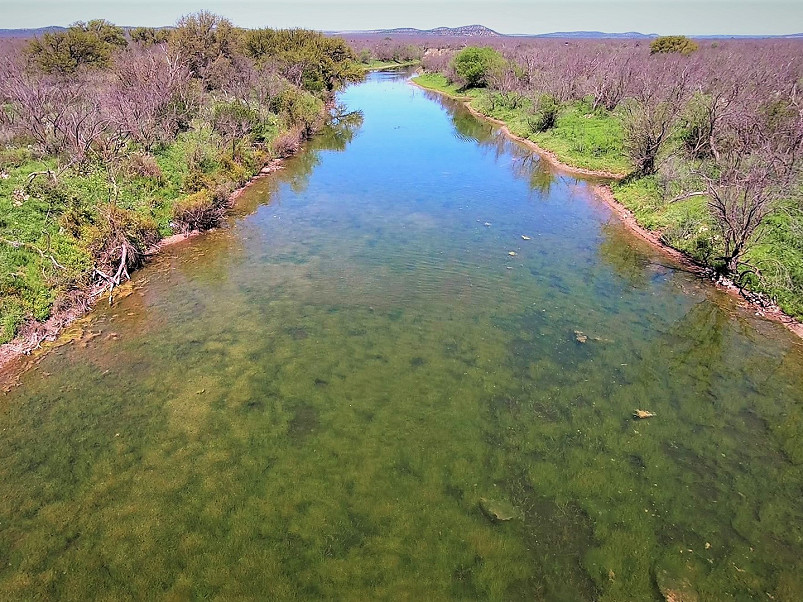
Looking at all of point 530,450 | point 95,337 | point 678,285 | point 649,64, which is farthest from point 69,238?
point 649,64

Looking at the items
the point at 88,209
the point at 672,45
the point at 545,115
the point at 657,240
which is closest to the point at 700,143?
the point at 657,240

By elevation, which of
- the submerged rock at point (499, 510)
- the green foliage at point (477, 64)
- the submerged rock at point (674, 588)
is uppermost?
the green foliage at point (477, 64)

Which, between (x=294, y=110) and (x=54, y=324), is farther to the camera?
(x=294, y=110)

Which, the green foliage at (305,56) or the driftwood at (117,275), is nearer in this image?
the driftwood at (117,275)

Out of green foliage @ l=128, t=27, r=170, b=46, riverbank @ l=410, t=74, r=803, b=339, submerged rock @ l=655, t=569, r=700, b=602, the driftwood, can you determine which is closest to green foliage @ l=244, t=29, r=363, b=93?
green foliage @ l=128, t=27, r=170, b=46

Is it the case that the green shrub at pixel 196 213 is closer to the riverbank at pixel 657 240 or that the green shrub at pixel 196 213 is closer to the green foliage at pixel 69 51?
the riverbank at pixel 657 240

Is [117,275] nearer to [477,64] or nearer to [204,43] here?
[204,43]

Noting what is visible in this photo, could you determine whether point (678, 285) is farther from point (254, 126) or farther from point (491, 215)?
point (254, 126)

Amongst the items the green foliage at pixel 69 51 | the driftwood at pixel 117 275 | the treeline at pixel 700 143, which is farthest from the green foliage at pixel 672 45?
the driftwood at pixel 117 275
